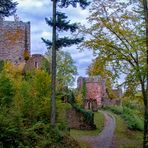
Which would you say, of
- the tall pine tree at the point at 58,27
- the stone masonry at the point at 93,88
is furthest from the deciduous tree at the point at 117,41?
the stone masonry at the point at 93,88

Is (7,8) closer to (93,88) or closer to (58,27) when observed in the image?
(58,27)

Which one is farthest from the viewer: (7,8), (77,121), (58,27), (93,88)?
(93,88)

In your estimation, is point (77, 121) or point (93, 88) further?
point (93, 88)

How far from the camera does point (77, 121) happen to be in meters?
42.8

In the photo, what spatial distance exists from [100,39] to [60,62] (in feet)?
172

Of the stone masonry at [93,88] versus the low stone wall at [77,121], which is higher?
the stone masonry at [93,88]

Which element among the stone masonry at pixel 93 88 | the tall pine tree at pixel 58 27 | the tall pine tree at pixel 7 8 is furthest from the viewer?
the stone masonry at pixel 93 88

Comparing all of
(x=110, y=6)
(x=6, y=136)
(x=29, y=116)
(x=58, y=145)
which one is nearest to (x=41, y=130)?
(x=58, y=145)

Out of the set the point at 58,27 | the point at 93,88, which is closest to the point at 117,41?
the point at 58,27

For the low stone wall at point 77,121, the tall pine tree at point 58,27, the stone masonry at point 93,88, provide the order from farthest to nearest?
1. the stone masonry at point 93,88
2. the low stone wall at point 77,121
3. the tall pine tree at point 58,27

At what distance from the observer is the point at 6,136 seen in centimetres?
1847

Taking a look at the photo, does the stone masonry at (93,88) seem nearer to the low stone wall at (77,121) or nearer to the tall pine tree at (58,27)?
the low stone wall at (77,121)

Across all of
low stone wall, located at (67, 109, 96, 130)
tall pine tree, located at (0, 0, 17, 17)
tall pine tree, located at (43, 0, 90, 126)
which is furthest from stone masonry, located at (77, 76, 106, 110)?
tall pine tree, located at (0, 0, 17, 17)

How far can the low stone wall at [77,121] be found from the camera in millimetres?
42469
